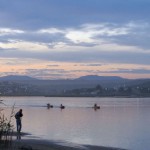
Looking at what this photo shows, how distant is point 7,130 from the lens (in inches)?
559

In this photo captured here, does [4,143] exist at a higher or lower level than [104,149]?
higher

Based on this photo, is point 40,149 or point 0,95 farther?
point 40,149

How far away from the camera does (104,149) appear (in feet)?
99.9

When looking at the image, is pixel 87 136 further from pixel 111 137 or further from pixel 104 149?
pixel 104 149

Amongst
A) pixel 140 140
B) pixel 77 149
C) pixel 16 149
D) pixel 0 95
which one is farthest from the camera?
pixel 140 140

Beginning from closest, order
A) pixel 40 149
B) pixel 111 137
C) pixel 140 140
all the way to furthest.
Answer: pixel 40 149
pixel 140 140
pixel 111 137

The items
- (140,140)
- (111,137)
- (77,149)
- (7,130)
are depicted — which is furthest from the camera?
(111,137)

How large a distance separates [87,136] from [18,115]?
10.7 meters

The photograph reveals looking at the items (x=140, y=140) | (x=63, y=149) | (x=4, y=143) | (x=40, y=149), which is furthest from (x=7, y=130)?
(x=140, y=140)

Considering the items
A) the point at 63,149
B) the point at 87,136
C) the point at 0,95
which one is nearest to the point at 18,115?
the point at 63,149

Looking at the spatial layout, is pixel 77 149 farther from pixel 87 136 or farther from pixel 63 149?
pixel 87 136

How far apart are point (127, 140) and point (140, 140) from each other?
1134 mm

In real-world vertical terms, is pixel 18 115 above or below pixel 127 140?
above


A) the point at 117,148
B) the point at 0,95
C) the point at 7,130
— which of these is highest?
the point at 0,95
